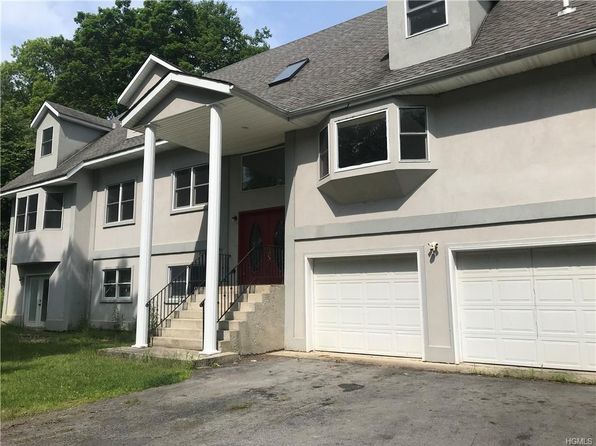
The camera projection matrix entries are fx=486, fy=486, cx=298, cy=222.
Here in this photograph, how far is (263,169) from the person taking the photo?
13531 mm

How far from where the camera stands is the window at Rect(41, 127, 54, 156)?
64.1 feet

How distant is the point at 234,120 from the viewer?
11.3 metres

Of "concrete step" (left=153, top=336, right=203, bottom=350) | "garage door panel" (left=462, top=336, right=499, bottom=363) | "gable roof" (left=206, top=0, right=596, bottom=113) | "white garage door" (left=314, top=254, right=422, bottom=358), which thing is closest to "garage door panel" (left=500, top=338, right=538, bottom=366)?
"garage door panel" (left=462, top=336, right=499, bottom=363)

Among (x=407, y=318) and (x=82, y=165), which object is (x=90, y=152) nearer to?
(x=82, y=165)

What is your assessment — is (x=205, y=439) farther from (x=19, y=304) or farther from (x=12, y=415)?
(x=19, y=304)

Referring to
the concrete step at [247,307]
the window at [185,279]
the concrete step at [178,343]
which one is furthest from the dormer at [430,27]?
the window at [185,279]

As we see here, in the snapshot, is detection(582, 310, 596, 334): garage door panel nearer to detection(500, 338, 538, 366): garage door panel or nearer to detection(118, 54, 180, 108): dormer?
detection(500, 338, 538, 366): garage door panel

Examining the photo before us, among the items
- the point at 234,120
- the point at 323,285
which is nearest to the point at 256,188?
the point at 234,120

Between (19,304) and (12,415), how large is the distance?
1486 cm

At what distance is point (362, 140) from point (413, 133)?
1057 mm

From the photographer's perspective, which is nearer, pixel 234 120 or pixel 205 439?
pixel 205 439

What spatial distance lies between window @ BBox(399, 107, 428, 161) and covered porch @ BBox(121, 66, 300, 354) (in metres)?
2.78

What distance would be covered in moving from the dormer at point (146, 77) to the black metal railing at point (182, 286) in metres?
→ 6.23

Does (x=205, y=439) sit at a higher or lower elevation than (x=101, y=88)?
lower
